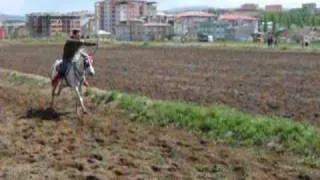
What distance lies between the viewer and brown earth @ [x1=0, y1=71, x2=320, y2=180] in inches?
406

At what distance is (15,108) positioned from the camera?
18.4 metres

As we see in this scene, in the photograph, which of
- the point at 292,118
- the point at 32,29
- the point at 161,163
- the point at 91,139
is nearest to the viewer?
the point at 161,163

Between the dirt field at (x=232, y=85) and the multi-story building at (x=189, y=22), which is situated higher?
the dirt field at (x=232, y=85)

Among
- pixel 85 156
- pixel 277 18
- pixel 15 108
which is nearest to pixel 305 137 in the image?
pixel 85 156

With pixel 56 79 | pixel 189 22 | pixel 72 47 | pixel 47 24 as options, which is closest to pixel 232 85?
pixel 56 79

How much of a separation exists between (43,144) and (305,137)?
4647mm

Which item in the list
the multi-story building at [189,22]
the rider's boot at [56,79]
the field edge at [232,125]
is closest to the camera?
the field edge at [232,125]

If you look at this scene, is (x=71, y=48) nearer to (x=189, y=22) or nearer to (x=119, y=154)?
(x=119, y=154)

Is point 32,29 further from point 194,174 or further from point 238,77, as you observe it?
point 194,174

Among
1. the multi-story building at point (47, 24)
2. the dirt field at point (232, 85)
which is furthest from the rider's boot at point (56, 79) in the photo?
the multi-story building at point (47, 24)

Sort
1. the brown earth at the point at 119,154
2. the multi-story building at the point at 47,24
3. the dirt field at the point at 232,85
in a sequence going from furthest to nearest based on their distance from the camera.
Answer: the multi-story building at the point at 47,24 → the dirt field at the point at 232,85 → the brown earth at the point at 119,154

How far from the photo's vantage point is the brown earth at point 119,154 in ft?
33.8

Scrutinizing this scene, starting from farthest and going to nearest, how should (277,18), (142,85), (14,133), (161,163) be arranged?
Answer: 1. (277,18)
2. (142,85)
3. (14,133)
4. (161,163)

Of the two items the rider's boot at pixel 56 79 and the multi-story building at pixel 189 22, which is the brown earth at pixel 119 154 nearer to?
the rider's boot at pixel 56 79
